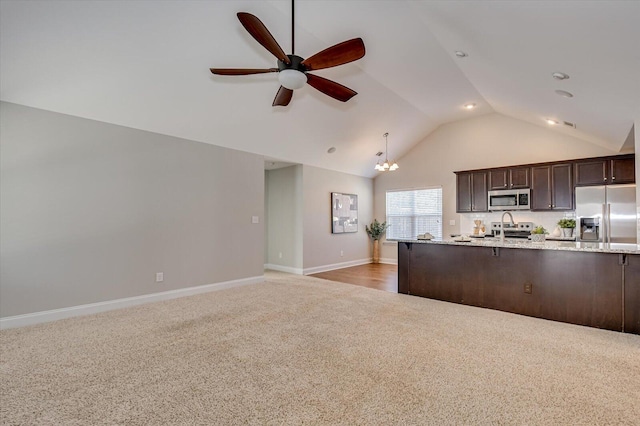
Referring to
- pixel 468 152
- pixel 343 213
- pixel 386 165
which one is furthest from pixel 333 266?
pixel 468 152

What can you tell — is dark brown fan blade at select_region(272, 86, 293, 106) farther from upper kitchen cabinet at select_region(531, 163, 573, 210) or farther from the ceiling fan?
upper kitchen cabinet at select_region(531, 163, 573, 210)

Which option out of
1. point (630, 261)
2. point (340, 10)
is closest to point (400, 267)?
point (630, 261)

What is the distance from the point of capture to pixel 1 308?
3.42 meters

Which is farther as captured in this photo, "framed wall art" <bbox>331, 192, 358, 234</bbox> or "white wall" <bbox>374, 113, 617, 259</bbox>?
"framed wall art" <bbox>331, 192, 358, 234</bbox>

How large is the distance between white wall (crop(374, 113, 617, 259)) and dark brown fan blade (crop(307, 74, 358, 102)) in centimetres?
503

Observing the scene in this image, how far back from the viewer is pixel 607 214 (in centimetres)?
502

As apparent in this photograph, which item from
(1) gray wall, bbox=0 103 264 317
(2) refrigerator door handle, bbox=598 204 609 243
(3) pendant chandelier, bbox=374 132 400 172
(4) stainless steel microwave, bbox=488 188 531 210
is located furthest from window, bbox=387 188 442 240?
(1) gray wall, bbox=0 103 264 317

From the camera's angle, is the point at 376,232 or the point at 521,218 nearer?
the point at 521,218

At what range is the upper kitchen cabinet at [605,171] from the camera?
5.18m

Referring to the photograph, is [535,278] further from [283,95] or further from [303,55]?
[303,55]

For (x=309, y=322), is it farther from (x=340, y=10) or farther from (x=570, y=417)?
(x=340, y=10)

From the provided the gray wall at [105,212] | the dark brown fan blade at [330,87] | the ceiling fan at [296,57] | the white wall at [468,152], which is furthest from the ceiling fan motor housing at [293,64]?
the white wall at [468,152]

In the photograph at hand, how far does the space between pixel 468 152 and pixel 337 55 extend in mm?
5825

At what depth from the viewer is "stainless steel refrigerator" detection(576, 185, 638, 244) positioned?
4.84 meters
